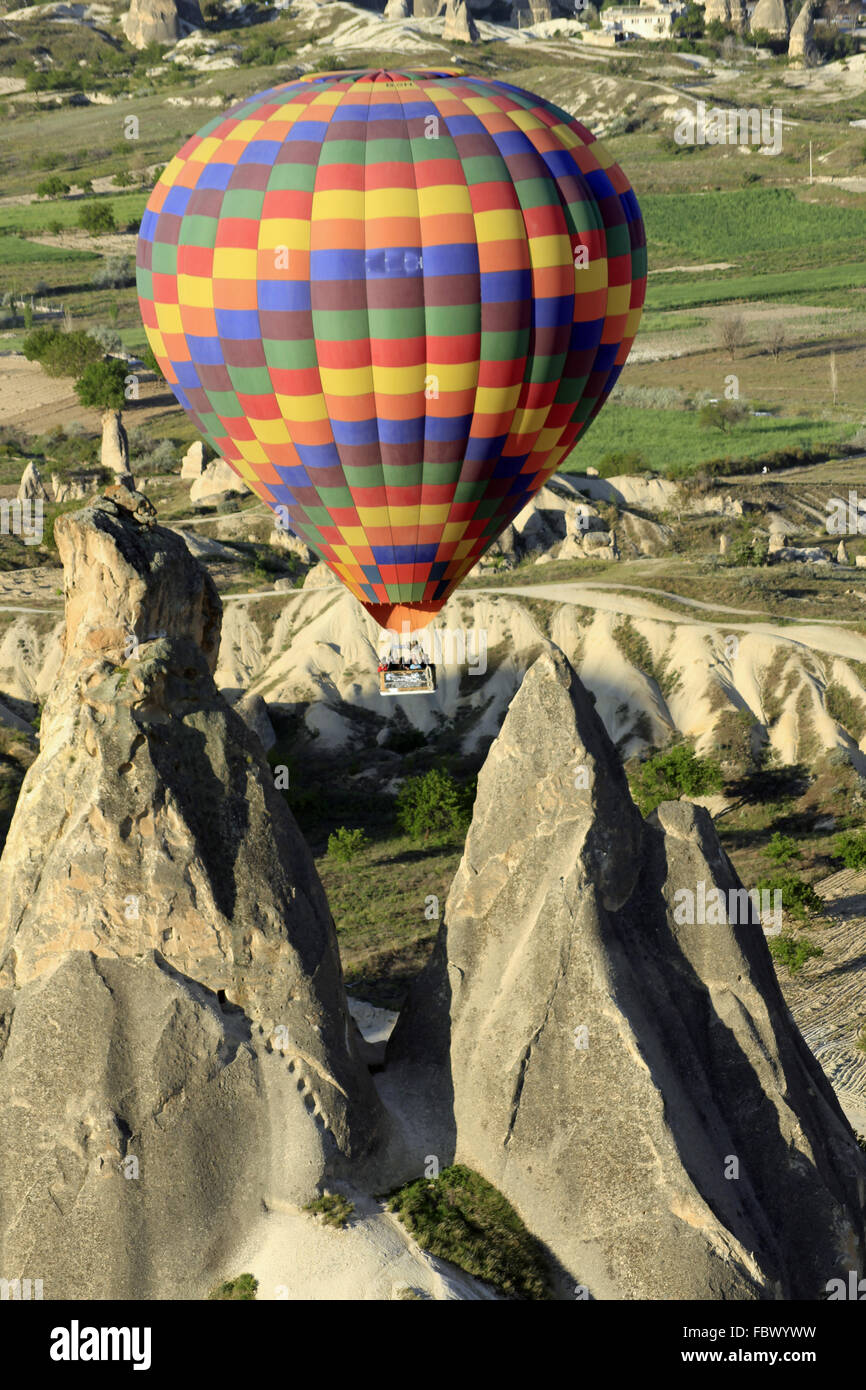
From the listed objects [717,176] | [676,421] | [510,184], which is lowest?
[510,184]

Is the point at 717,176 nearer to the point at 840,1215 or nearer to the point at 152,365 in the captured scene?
the point at 152,365

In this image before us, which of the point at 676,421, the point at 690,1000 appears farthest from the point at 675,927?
the point at 676,421

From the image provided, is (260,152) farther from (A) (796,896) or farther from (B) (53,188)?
(B) (53,188)

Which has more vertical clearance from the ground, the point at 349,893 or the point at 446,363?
the point at 446,363

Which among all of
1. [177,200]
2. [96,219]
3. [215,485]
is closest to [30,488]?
[215,485]

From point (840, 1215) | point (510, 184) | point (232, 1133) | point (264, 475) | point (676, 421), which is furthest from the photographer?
point (676, 421)

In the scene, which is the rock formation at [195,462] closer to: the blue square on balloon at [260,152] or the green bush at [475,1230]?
the blue square on balloon at [260,152]
